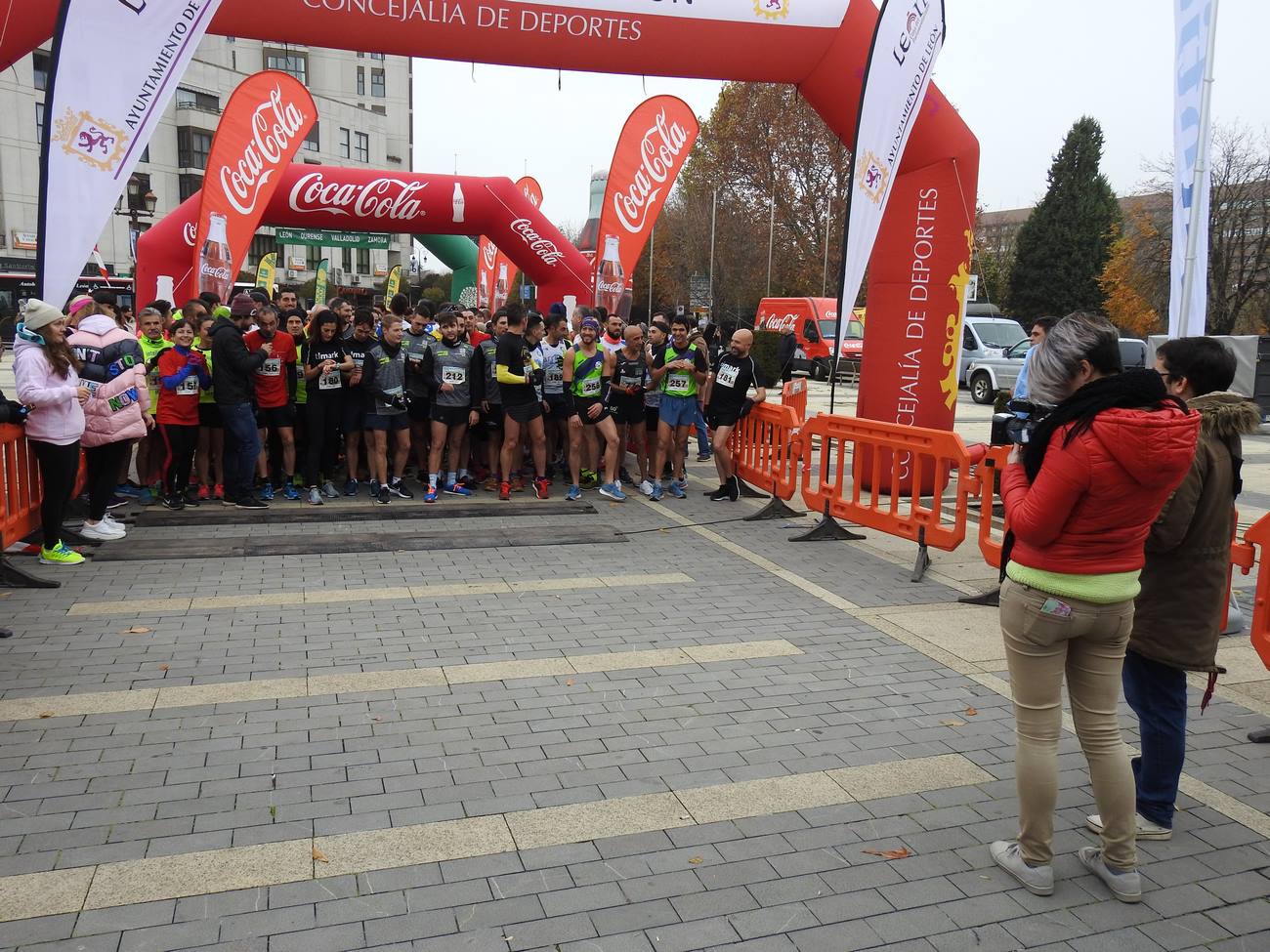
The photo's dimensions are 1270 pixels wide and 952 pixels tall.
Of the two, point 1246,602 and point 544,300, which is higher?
point 544,300

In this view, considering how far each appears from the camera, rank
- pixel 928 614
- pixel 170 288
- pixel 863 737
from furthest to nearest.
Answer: pixel 170 288 → pixel 928 614 → pixel 863 737

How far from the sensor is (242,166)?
12031 millimetres

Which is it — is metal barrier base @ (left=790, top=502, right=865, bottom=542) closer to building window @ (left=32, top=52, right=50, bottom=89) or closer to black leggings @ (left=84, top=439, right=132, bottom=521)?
black leggings @ (left=84, top=439, right=132, bottom=521)

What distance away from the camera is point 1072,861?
137 inches

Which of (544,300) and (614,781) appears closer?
(614,781)

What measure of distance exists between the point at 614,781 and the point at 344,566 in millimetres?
4085

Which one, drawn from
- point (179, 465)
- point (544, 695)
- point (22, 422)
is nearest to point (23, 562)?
point (22, 422)

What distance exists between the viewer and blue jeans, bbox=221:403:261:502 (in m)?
9.12

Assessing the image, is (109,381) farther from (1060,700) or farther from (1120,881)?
(1120,881)

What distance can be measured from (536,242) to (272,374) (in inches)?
334

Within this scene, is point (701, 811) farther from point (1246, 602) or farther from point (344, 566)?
point (1246, 602)

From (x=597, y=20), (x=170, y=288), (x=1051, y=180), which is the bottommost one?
(x=170, y=288)

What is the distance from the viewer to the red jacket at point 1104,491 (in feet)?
9.45

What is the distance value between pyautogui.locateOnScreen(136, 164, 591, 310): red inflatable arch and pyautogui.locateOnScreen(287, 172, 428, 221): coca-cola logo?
2 cm
